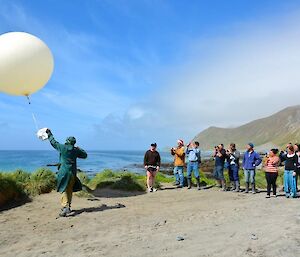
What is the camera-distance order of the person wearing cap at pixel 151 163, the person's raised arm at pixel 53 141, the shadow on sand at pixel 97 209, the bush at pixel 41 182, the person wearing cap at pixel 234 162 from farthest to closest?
the person wearing cap at pixel 151 163
the person wearing cap at pixel 234 162
the bush at pixel 41 182
the shadow on sand at pixel 97 209
the person's raised arm at pixel 53 141

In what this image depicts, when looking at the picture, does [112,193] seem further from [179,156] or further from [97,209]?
[97,209]

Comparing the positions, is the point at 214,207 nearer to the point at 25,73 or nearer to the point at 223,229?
the point at 223,229

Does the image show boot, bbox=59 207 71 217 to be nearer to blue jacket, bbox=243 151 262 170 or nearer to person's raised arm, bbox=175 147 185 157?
person's raised arm, bbox=175 147 185 157

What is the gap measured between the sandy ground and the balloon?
3.43m

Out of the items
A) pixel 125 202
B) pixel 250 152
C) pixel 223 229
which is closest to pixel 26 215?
pixel 125 202

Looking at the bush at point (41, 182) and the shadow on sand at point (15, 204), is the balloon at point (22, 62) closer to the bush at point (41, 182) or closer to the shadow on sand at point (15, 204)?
the shadow on sand at point (15, 204)

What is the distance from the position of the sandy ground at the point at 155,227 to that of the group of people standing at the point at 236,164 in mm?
833

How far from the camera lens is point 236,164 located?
46.9ft

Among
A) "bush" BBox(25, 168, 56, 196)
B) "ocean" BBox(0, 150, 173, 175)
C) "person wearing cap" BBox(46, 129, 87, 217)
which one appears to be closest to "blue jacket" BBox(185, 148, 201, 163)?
"bush" BBox(25, 168, 56, 196)

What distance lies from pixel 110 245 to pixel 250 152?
7.97 metres

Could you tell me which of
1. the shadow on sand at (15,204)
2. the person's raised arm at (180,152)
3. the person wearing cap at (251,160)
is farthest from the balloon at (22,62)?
the person wearing cap at (251,160)

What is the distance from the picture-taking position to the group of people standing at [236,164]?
12.6 m

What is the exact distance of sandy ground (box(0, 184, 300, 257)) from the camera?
21.5 ft

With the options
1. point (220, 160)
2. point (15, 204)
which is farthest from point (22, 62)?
point (220, 160)
